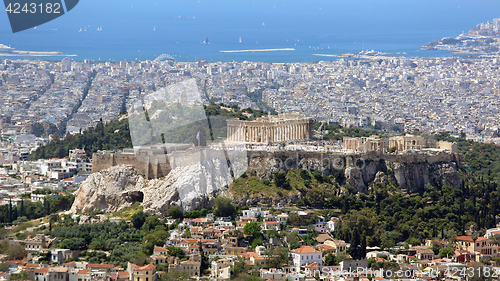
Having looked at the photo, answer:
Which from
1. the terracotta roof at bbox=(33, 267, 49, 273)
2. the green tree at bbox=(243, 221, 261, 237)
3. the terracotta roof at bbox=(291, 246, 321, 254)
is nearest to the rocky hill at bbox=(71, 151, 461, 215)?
the green tree at bbox=(243, 221, 261, 237)

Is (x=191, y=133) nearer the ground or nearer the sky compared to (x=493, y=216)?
nearer the sky

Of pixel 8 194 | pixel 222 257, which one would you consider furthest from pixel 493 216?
pixel 8 194

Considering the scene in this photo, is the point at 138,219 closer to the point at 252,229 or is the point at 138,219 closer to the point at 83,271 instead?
the point at 252,229

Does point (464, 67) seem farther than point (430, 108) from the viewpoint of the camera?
Yes

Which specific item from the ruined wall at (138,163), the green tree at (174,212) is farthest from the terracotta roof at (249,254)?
the ruined wall at (138,163)

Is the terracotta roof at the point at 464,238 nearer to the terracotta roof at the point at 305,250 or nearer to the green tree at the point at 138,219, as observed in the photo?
the terracotta roof at the point at 305,250

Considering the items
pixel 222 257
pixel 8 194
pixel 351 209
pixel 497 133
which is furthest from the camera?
pixel 497 133

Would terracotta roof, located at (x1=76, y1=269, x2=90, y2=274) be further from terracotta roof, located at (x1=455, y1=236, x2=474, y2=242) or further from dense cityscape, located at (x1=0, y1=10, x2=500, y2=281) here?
terracotta roof, located at (x1=455, y1=236, x2=474, y2=242)

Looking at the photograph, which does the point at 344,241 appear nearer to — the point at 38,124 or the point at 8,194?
the point at 8,194
